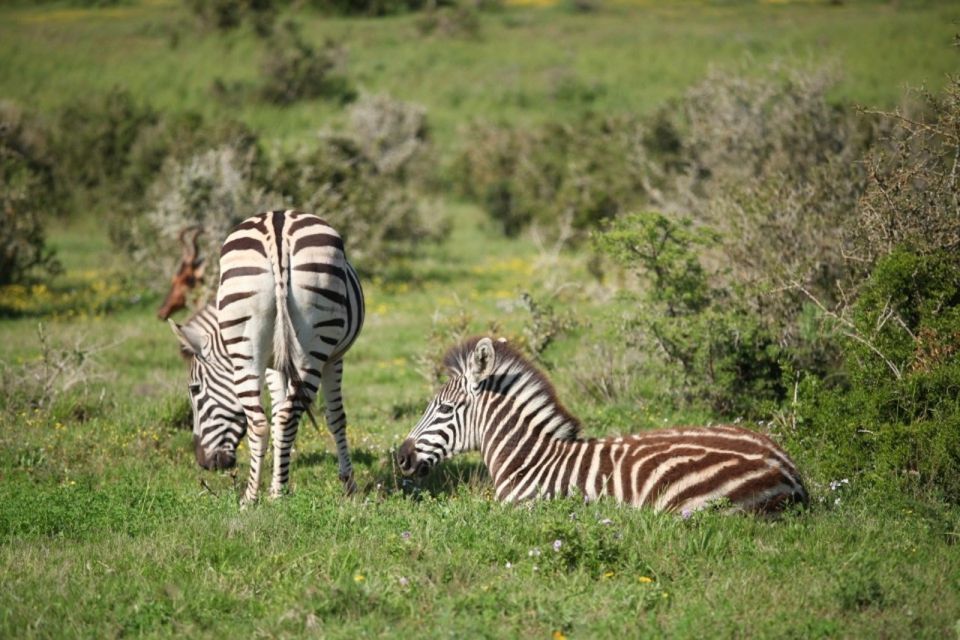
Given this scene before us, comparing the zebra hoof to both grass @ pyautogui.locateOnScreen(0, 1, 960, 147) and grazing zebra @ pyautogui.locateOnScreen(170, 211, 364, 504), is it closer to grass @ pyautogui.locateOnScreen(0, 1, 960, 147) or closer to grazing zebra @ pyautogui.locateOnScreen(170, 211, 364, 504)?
grazing zebra @ pyautogui.locateOnScreen(170, 211, 364, 504)

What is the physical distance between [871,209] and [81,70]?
132ft

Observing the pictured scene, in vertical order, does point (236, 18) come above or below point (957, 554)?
above

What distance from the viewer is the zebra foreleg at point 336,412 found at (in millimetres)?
8539

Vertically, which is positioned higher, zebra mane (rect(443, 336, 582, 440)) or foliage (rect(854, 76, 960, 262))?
foliage (rect(854, 76, 960, 262))

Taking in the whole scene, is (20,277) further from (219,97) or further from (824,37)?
(824,37)

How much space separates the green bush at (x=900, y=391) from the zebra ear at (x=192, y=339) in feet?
18.1

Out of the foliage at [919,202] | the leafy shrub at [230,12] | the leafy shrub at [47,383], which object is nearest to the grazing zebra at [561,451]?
the foliage at [919,202]

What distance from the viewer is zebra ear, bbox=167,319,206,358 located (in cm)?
921

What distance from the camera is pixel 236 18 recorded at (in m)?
46.5

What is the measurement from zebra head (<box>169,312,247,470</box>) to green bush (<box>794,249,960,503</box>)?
197 inches

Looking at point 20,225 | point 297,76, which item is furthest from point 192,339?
point 297,76

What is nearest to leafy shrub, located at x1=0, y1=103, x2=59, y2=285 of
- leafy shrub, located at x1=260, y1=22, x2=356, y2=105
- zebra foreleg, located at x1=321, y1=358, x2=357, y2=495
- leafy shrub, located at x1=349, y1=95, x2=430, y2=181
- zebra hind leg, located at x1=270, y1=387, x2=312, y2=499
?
leafy shrub, located at x1=349, y1=95, x2=430, y2=181

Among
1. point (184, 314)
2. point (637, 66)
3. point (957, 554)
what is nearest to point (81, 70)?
point (637, 66)

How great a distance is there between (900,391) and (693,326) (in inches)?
96.3
